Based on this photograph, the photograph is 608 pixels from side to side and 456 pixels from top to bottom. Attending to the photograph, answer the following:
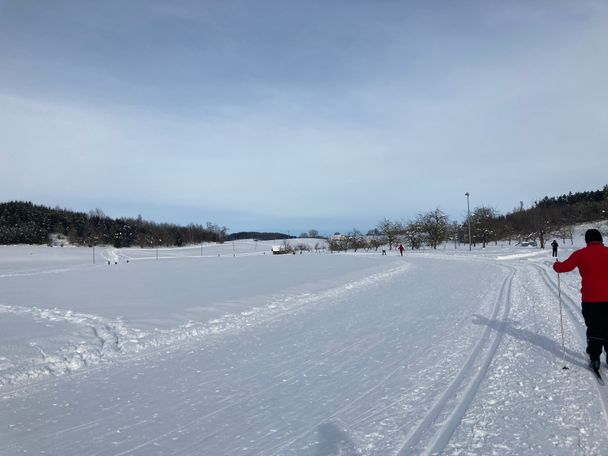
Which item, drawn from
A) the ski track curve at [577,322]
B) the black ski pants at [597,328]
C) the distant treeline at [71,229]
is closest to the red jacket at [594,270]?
the black ski pants at [597,328]

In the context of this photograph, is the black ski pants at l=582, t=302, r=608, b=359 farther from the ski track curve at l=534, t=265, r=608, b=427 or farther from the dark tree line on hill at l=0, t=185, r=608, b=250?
the dark tree line on hill at l=0, t=185, r=608, b=250

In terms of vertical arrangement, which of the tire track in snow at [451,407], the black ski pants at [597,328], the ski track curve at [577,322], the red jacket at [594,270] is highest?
the red jacket at [594,270]

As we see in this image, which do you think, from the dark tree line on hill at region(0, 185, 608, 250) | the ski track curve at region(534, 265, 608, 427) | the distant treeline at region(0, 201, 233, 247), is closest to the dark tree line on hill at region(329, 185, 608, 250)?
the dark tree line on hill at region(0, 185, 608, 250)

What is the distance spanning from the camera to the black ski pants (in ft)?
18.4

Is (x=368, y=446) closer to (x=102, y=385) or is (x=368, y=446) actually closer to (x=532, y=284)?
(x=102, y=385)

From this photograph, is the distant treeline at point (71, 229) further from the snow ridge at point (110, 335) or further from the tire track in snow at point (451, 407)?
the tire track in snow at point (451, 407)

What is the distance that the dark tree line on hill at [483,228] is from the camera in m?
66.8

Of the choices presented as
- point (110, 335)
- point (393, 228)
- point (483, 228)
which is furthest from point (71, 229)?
point (110, 335)

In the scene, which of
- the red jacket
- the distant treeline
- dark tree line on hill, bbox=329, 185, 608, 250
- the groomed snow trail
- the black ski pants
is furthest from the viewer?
the distant treeline

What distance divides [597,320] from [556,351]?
1196 millimetres

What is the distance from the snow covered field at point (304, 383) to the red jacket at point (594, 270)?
1074mm

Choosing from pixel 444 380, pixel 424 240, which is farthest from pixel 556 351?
pixel 424 240

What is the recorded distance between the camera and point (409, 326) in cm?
926

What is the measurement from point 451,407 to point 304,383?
2.01 m
